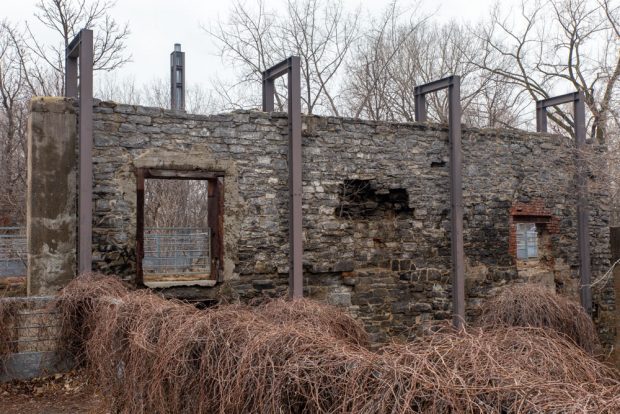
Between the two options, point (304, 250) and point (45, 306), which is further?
point (304, 250)

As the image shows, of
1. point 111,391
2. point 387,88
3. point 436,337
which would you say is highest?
point 387,88

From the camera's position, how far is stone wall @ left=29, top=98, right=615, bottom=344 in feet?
27.1

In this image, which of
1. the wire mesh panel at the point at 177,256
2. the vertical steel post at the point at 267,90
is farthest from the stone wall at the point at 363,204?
the wire mesh panel at the point at 177,256

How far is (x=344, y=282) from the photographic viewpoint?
947cm

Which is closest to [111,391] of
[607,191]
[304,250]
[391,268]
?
[304,250]

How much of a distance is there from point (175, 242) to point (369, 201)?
3.37 meters

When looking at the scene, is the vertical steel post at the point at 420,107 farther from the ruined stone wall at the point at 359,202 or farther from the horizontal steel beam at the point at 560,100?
the horizontal steel beam at the point at 560,100

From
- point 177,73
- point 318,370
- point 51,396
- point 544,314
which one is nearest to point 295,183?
point 544,314

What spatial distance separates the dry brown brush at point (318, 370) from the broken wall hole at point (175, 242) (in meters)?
3.45

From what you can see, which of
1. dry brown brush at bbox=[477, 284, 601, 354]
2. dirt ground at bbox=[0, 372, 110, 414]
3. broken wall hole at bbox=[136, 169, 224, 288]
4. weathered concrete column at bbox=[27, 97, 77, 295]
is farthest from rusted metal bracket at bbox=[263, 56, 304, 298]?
dirt ground at bbox=[0, 372, 110, 414]

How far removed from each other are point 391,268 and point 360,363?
711 cm

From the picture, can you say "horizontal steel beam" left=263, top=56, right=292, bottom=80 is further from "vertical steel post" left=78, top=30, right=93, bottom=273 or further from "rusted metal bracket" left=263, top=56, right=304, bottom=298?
"vertical steel post" left=78, top=30, right=93, bottom=273

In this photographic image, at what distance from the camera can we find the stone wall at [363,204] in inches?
325

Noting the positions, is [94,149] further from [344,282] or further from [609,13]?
[609,13]
